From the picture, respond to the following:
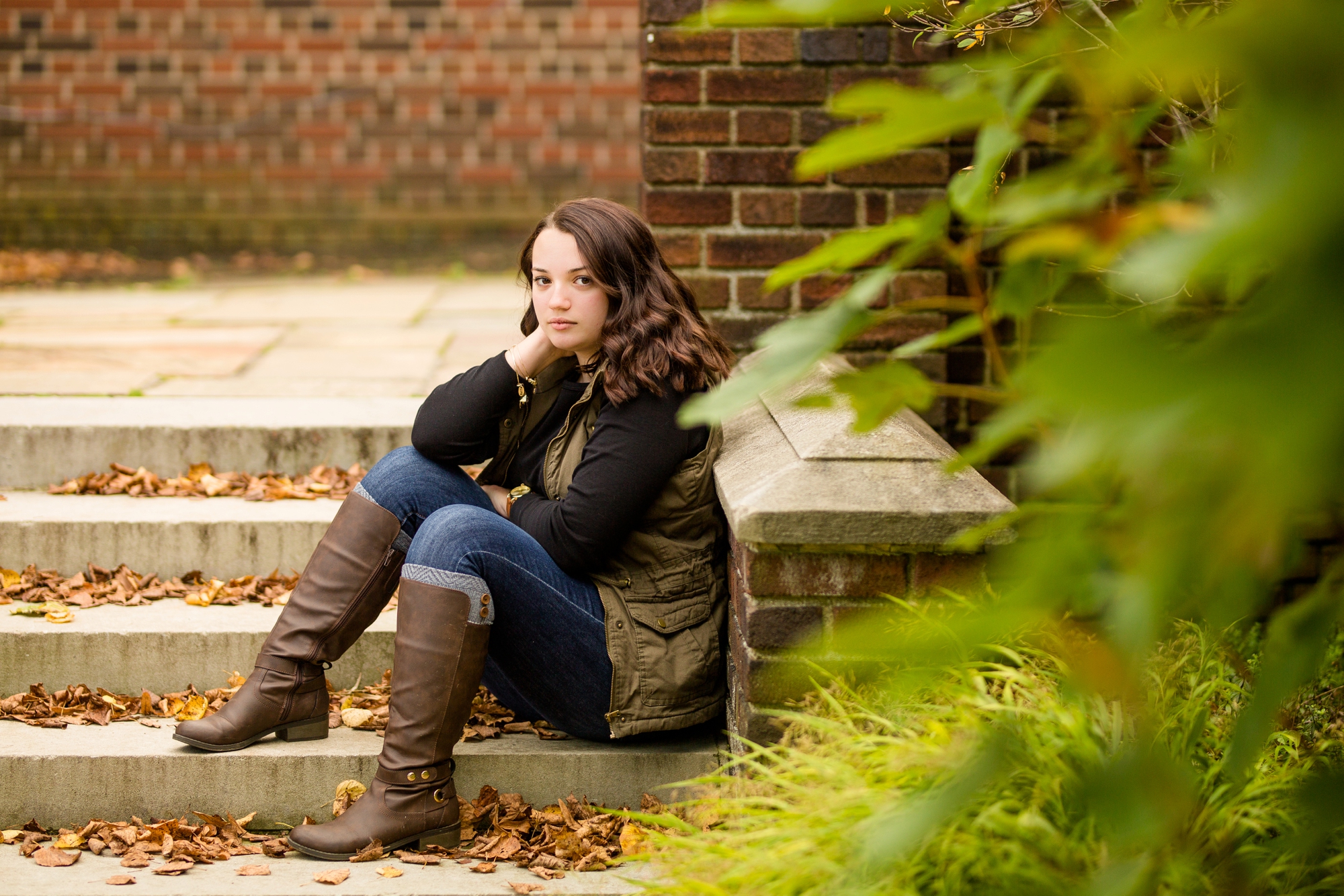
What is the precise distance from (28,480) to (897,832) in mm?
3229

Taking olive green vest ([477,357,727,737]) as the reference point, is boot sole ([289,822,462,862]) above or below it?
below

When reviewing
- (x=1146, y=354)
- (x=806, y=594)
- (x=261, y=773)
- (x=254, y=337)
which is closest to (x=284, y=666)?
(x=261, y=773)

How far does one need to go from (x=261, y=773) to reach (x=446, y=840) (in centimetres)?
44

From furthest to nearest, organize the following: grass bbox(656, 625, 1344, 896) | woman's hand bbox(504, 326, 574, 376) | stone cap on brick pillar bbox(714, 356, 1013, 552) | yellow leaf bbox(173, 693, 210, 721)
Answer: yellow leaf bbox(173, 693, 210, 721), woman's hand bbox(504, 326, 574, 376), stone cap on brick pillar bbox(714, 356, 1013, 552), grass bbox(656, 625, 1344, 896)

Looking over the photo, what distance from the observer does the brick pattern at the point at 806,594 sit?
203 cm

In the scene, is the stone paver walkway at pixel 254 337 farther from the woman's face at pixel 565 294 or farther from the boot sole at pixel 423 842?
the boot sole at pixel 423 842

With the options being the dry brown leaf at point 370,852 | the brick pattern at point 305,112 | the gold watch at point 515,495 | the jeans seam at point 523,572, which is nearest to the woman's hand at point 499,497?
the gold watch at point 515,495

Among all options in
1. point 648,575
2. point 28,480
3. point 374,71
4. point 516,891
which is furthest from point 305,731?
point 374,71

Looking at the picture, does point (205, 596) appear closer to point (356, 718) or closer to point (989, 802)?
point (356, 718)

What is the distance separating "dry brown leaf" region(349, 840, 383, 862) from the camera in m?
2.13

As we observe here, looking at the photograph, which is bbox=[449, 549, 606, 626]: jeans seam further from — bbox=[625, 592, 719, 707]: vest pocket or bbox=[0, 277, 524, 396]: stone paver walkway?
bbox=[0, 277, 524, 396]: stone paver walkway

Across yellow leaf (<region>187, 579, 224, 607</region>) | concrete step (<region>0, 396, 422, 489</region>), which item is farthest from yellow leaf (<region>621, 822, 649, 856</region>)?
concrete step (<region>0, 396, 422, 489</region>)

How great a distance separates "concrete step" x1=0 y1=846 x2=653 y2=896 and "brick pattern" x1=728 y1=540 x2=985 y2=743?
0.42 m

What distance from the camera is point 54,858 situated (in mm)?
2170
